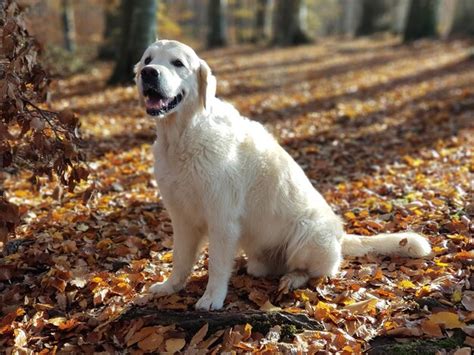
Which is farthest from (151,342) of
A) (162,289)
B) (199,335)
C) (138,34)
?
(138,34)

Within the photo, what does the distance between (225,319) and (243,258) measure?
1134 mm

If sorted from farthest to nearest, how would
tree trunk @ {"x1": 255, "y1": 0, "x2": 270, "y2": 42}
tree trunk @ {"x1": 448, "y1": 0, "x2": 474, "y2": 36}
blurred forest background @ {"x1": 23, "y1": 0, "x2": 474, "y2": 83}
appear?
tree trunk @ {"x1": 255, "y1": 0, "x2": 270, "y2": 42}
tree trunk @ {"x1": 448, "y1": 0, "x2": 474, "y2": 36}
blurred forest background @ {"x1": 23, "y1": 0, "x2": 474, "y2": 83}

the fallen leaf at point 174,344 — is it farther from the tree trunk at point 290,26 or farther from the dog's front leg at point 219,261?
the tree trunk at point 290,26

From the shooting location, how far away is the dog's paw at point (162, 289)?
12.3 feet

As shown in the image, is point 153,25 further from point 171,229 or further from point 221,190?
point 221,190

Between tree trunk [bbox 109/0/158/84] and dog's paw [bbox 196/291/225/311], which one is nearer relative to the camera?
dog's paw [bbox 196/291/225/311]

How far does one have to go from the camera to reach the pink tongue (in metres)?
3.23

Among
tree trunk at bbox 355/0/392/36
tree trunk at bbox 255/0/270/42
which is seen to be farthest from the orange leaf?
tree trunk at bbox 355/0/392/36

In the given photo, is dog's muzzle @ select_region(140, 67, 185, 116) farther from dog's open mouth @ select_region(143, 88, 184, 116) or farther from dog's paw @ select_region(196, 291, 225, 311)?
dog's paw @ select_region(196, 291, 225, 311)

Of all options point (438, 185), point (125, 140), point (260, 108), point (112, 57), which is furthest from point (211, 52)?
point (438, 185)

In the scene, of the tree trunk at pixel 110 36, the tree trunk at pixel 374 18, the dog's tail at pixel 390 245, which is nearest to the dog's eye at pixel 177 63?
the dog's tail at pixel 390 245

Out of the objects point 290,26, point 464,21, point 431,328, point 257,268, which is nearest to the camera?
point 431,328

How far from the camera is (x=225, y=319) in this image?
3301 mm

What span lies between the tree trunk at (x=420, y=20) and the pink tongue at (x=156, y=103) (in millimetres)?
18415
